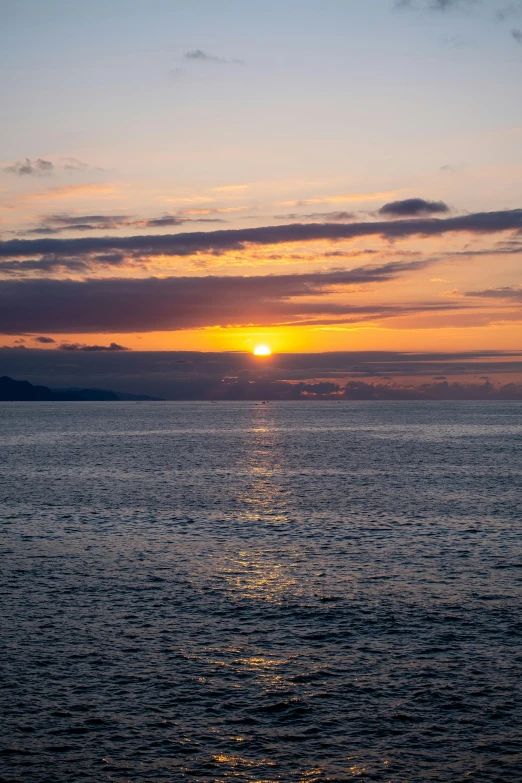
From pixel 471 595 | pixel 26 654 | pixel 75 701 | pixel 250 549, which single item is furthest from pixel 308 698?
pixel 250 549

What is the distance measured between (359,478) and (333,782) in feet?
266

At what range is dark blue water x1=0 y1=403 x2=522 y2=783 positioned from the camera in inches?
933

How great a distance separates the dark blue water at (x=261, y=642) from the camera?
23.7 m

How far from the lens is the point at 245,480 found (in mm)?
102062

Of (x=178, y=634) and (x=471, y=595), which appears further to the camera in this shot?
(x=471, y=595)

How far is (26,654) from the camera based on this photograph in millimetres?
32156

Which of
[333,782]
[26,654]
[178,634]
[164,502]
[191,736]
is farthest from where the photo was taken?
[164,502]

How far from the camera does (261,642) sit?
1331 inches

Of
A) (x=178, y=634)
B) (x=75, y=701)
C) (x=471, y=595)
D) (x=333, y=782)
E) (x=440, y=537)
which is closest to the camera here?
(x=333, y=782)

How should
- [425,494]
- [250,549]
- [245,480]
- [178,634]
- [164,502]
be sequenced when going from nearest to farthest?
[178,634], [250,549], [164,502], [425,494], [245,480]

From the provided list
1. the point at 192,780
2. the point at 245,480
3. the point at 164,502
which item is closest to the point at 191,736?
the point at 192,780

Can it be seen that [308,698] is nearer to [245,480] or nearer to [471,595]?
[471,595]

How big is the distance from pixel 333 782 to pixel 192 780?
4210 mm

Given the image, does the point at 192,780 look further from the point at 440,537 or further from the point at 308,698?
the point at 440,537
